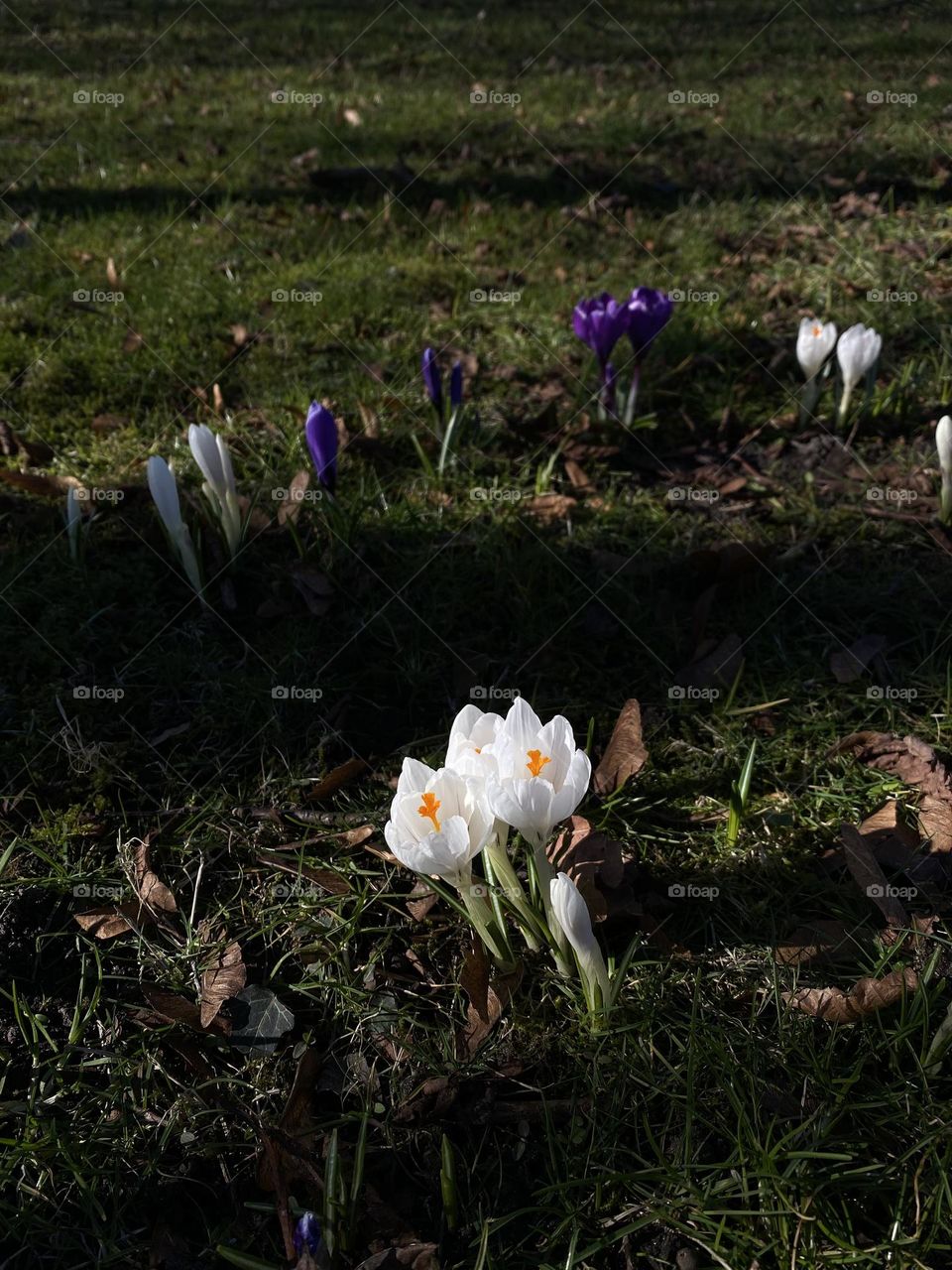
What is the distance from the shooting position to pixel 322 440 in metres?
2.44

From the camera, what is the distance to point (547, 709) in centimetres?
225

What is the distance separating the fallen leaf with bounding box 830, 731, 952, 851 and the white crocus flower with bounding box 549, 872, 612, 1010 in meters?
0.78

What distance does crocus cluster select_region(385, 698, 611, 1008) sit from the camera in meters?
1.43

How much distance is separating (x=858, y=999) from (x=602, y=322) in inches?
79.3

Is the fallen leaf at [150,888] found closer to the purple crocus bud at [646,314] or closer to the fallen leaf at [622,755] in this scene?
the fallen leaf at [622,755]

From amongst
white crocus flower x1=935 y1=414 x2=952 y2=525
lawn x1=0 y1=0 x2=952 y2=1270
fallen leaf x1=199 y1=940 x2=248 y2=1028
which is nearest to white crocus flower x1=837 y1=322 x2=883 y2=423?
lawn x1=0 y1=0 x2=952 y2=1270

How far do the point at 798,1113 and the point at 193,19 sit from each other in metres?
9.22

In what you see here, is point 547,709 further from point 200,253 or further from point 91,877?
point 200,253

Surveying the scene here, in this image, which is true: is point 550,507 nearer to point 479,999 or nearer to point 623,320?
point 623,320

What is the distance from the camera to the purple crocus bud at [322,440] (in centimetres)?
241

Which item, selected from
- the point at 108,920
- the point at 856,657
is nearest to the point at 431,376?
the point at 856,657

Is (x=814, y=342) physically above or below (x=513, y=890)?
above

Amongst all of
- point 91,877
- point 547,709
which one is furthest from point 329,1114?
point 547,709

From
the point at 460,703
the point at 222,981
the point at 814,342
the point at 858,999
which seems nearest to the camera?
the point at 858,999
